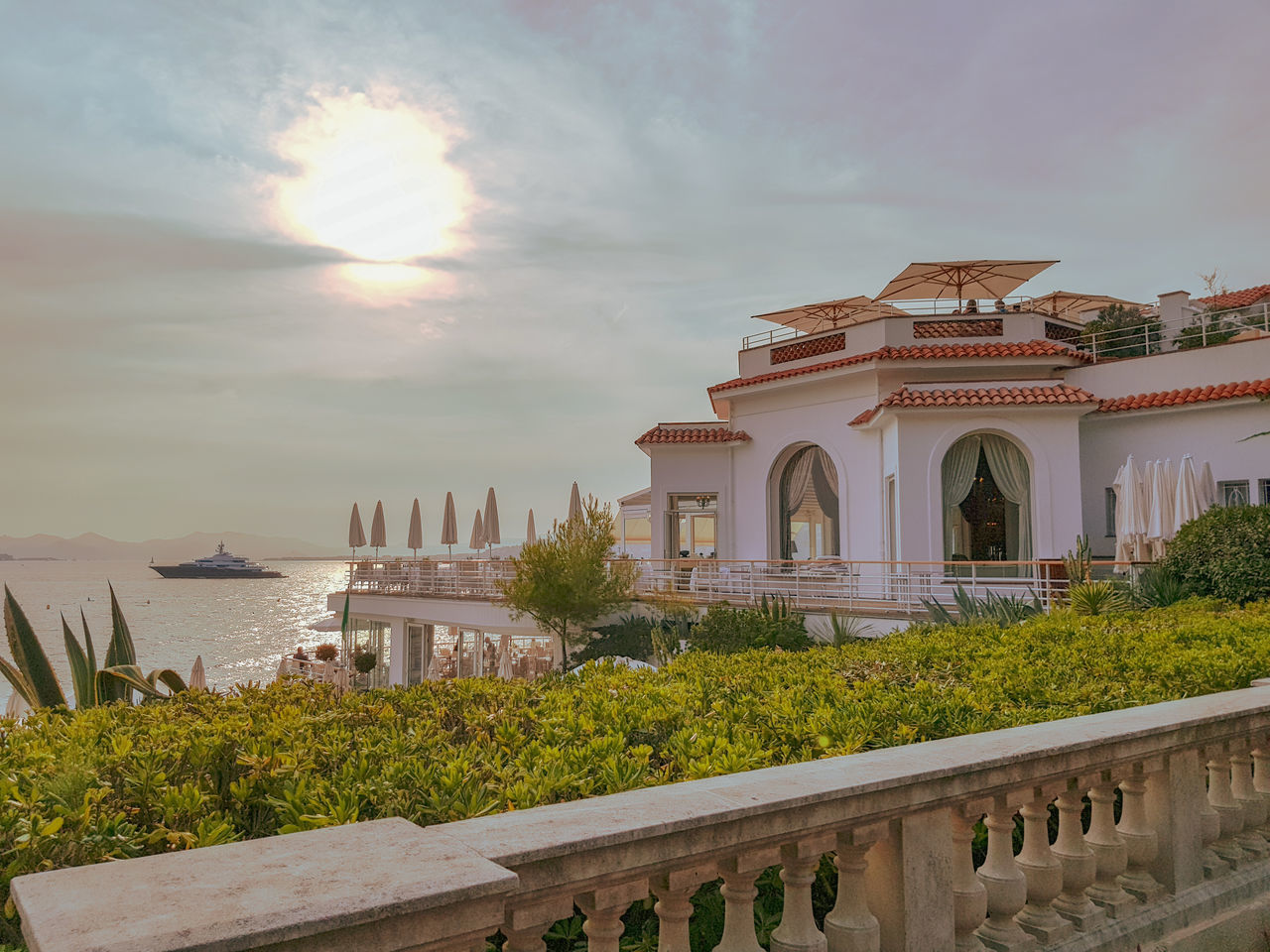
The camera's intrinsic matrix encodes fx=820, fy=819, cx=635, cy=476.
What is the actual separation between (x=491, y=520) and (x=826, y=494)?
1288 cm

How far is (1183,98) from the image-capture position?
1695 cm

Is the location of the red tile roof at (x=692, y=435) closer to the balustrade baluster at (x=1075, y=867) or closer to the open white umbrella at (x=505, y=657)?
the open white umbrella at (x=505, y=657)

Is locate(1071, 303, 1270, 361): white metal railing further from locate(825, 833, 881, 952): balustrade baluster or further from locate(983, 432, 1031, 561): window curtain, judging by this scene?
locate(825, 833, 881, 952): balustrade baluster

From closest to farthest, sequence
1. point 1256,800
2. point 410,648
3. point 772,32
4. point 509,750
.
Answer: point 509,750 → point 1256,800 → point 772,32 → point 410,648

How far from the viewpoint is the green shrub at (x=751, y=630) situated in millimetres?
14914

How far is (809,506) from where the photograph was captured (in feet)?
71.3

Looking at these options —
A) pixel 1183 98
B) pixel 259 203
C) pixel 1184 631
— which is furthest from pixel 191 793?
pixel 1183 98

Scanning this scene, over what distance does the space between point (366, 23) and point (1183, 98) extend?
53.3 ft

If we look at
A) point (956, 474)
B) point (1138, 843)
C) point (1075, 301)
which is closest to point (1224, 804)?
point (1138, 843)

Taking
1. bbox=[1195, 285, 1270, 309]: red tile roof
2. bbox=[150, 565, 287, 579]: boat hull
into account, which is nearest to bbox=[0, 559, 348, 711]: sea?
bbox=[150, 565, 287, 579]: boat hull

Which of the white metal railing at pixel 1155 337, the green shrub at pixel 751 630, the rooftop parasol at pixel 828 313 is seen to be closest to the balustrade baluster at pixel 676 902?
the green shrub at pixel 751 630

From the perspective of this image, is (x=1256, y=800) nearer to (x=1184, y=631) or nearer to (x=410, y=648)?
(x=1184, y=631)

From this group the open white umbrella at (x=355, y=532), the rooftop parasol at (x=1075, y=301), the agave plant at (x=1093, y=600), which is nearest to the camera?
the agave plant at (x=1093, y=600)

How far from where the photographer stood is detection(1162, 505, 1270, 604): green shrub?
11.2 m
